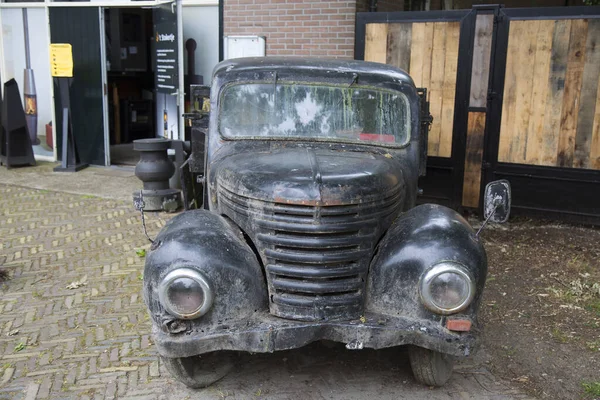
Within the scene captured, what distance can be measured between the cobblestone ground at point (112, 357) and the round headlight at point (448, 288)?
0.81 metres

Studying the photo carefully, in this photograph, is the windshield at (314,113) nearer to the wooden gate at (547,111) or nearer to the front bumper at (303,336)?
the front bumper at (303,336)

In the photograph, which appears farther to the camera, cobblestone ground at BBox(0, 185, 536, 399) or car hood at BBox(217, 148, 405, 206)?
cobblestone ground at BBox(0, 185, 536, 399)

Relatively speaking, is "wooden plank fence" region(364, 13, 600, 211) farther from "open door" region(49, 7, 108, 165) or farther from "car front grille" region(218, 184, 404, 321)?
"open door" region(49, 7, 108, 165)

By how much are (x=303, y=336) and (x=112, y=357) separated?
1.65m

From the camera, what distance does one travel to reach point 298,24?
328 inches

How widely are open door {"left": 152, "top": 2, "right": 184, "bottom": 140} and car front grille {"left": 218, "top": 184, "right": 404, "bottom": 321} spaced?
19.4 feet

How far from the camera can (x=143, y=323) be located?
4793mm

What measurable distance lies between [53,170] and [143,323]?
6.41 m

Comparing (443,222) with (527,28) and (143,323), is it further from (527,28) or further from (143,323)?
(527,28)

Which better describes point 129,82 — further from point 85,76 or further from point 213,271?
point 213,271

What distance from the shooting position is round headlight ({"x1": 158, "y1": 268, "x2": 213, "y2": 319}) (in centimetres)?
328

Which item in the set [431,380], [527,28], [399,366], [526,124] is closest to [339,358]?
[399,366]

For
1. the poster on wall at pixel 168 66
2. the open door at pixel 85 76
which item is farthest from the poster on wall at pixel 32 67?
the poster on wall at pixel 168 66

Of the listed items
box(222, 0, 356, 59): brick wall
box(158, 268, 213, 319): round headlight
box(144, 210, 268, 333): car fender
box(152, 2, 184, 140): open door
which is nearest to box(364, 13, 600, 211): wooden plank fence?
box(222, 0, 356, 59): brick wall
